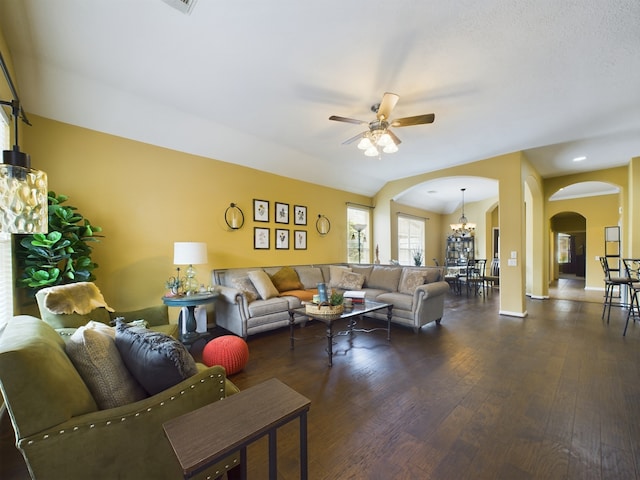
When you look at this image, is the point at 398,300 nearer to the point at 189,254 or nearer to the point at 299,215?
the point at 299,215

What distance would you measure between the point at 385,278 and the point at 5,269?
15.2 ft

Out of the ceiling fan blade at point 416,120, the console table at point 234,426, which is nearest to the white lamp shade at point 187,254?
the console table at point 234,426

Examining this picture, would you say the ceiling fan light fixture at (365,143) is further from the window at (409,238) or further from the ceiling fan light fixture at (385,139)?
the window at (409,238)

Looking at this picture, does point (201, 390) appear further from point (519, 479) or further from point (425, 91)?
point (425, 91)

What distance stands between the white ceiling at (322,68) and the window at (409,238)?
4347 mm

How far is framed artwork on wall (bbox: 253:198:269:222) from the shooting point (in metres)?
4.65

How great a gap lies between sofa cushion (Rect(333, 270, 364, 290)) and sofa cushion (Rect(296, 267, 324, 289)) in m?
0.39

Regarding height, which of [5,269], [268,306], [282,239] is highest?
[282,239]

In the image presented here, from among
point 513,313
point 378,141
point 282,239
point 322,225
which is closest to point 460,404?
point 378,141

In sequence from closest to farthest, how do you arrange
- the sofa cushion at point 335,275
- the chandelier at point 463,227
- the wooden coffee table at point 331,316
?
the wooden coffee table at point 331,316
the sofa cushion at point 335,275
the chandelier at point 463,227

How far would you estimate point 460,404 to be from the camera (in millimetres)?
2062

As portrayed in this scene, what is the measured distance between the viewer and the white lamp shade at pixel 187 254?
316 centimetres

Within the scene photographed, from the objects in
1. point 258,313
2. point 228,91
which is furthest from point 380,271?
point 228,91

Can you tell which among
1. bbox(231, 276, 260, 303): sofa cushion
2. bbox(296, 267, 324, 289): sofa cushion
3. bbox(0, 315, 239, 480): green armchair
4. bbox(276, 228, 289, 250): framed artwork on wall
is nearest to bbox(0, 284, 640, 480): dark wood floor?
bbox(231, 276, 260, 303): sofa cushion
